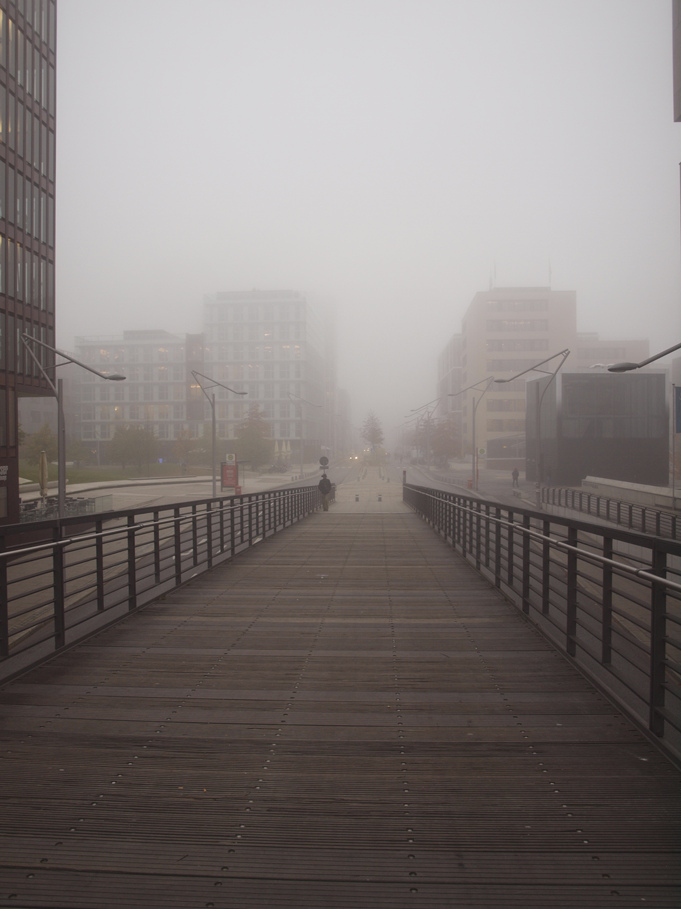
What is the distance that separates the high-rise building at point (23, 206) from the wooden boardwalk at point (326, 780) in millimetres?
22239

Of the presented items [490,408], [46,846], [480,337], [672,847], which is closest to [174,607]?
[46,846]

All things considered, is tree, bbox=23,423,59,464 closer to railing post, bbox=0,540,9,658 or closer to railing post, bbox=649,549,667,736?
railing post, bbox=0,540,9,658

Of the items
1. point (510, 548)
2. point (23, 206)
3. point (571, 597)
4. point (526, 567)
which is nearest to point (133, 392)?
point (23, 206)

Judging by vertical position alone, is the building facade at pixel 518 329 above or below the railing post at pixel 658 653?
above

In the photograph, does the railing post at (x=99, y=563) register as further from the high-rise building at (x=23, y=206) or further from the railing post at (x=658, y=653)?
the high-rise building at (x=23, y=206)

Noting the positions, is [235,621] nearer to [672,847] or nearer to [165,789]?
[165,789]

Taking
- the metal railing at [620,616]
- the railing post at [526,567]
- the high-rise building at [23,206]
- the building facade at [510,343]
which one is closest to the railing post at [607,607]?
the metal railing at [620,616]

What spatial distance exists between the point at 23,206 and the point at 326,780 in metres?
30.6

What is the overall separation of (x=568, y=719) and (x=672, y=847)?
129 cm

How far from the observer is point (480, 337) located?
101 m

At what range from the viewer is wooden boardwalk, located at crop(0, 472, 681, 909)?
255 cm

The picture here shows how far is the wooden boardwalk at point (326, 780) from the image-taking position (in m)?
2.55

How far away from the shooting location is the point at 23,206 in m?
27.2

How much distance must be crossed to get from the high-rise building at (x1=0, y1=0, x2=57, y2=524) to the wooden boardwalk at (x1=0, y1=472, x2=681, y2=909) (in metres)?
22.2
